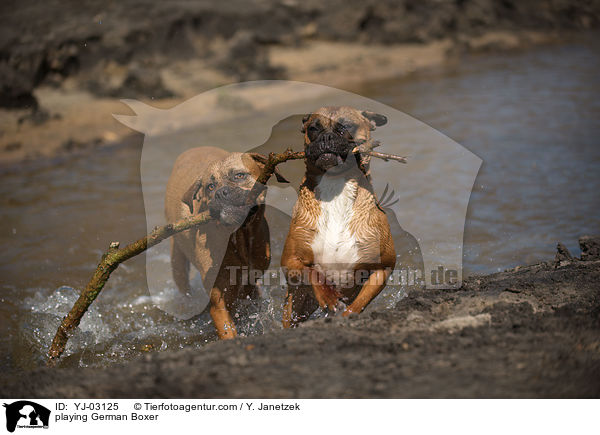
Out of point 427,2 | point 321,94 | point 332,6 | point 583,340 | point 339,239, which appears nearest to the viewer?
point 583,340

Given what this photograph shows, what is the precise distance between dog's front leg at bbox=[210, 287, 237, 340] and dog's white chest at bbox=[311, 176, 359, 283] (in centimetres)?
106

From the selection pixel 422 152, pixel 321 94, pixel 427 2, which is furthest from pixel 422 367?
pixel 427 2

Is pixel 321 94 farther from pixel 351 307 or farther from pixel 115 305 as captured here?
pixel 351 307

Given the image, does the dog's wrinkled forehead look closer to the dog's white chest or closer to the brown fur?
the brown fur

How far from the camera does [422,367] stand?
3344 millimetres

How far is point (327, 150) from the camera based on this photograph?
4.29 meters

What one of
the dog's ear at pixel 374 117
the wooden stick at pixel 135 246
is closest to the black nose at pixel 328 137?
the wooden stick at pixel 135 246

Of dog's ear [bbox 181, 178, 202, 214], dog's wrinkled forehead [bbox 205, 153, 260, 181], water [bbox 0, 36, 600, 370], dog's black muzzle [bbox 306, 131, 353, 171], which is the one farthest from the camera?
water [bbox 0, 36, 600, 370]

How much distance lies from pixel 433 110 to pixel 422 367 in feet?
33.2

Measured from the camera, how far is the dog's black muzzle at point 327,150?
429 centimetres

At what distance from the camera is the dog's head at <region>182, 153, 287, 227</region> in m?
4.77

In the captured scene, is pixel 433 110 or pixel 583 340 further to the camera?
pixel 433 110

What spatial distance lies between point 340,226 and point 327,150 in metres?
0.58
